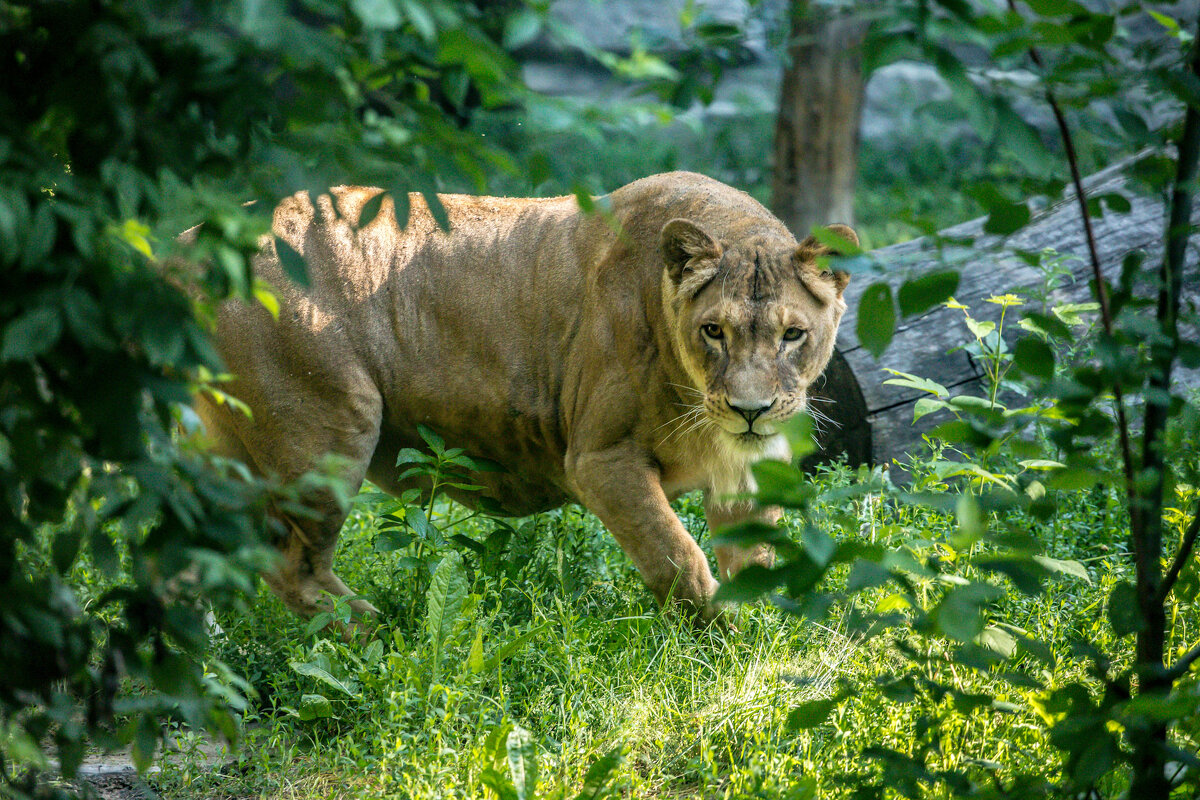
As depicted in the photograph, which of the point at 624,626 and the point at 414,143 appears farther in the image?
the point at 624,626

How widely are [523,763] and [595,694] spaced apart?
70 cm

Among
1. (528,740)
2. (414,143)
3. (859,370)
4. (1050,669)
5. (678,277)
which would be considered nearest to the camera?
(414,143)

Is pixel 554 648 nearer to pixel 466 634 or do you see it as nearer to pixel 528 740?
pixel 466 634

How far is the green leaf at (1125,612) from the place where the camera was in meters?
2.11

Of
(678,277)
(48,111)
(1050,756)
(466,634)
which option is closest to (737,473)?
(678,277)

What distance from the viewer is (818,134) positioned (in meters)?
9.70

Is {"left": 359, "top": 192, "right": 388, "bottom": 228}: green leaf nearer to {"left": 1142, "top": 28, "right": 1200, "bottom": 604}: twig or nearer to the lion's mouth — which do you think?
{"left": 1142, "top": 28, "right": 1200, "bottom": 604}: twig

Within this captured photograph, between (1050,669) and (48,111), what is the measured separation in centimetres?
324

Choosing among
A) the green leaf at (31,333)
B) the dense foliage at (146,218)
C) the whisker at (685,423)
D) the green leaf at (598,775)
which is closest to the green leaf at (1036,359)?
the dense foliage at (146,218)

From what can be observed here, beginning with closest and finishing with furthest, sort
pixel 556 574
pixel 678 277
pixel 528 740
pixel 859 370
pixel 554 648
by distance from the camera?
pixel 528 740 → pixel 554 648 → pixel 678 277 → pixel 556 574 → pixel 859 370

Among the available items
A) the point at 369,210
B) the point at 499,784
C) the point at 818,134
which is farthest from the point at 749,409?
the point at 818,134

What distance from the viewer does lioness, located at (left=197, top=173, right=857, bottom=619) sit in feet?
13.0

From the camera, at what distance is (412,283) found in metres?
4.52

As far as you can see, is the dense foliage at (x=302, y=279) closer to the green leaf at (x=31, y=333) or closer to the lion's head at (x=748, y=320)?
the green leaf at (x=31, y=333)
